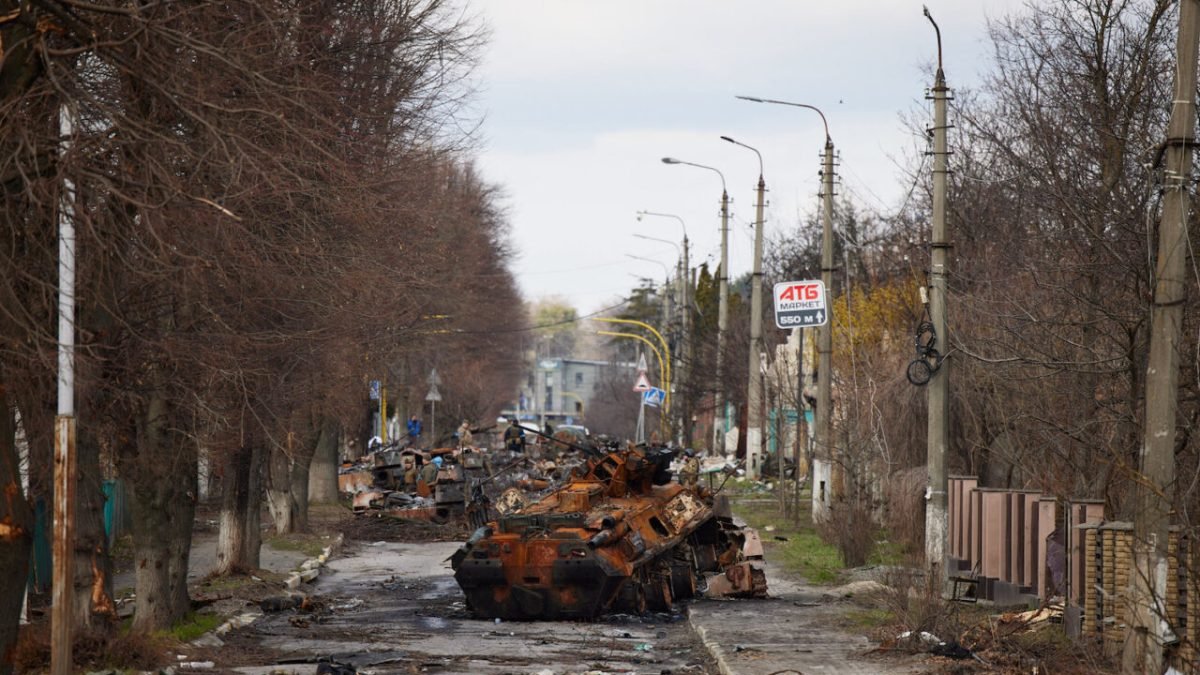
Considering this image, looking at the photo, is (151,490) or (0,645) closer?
(0,645)

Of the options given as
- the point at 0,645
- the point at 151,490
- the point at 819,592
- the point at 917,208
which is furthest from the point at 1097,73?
the point at 917,208

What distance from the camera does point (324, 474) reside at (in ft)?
144

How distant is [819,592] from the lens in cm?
2356

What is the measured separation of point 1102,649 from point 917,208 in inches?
957

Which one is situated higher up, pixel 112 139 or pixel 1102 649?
pixel 112 139

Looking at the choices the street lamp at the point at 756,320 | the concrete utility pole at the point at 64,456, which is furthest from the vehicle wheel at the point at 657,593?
the street lamp at the point at 756,320

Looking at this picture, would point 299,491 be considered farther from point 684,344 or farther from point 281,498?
point 684,344

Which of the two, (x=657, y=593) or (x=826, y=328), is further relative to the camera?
(x=826, y=328)

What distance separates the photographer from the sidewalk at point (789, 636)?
15.5 meters

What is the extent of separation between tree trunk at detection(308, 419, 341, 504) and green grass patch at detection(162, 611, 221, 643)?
22.9 meters

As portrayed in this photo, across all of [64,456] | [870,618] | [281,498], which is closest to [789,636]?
[870,618]

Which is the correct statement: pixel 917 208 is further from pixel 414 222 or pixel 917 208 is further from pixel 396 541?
pixel 414 222

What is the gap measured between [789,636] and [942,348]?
4448 mm

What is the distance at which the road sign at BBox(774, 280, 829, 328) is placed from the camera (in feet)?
96.7
